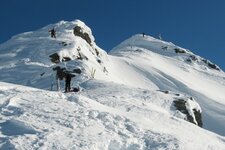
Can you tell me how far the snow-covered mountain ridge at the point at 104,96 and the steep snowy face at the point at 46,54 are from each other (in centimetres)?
10

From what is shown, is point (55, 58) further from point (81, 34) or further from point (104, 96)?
point (104, 96)

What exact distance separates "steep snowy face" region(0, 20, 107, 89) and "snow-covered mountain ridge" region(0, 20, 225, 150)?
99 millimetres

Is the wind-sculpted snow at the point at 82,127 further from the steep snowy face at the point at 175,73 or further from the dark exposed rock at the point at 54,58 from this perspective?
the steep snowy face at the point at 175,73

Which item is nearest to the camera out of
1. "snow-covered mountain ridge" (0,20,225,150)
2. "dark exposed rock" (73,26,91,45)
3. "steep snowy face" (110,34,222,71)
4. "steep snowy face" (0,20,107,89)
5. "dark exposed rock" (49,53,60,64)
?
"snow-covered mountain ridge" (0,20,225,150)

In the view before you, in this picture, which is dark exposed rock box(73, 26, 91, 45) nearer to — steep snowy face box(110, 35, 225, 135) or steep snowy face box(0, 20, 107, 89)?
steep snowy face box(0, 20, 107, 89)

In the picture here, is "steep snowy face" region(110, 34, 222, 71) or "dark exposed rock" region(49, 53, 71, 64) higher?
"steep snowy face" region(110, 34, 222, 71)

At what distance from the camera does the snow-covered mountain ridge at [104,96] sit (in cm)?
1647

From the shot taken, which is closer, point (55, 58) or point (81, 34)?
point (55, 58)

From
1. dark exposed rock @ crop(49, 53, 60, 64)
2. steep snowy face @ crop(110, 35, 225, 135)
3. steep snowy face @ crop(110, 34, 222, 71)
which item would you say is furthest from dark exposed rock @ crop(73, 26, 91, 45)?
steep snowy face @ crop(110, 34, 222, 71)

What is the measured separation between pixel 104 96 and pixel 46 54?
2480 centimetres

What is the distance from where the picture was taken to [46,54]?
50.5 meters

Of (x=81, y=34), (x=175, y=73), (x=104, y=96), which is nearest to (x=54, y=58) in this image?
(x=81, y=34)

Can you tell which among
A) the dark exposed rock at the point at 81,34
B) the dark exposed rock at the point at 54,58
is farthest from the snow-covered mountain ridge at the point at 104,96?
the dark exposed rock at the point at 81,34

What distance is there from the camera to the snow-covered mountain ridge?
16.5 meters
